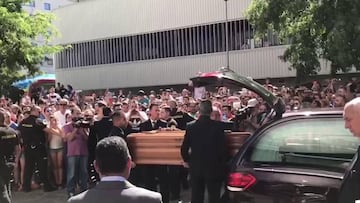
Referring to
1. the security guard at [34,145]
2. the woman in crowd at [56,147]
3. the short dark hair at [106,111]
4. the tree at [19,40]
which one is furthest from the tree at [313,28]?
the security guard at [34,145]

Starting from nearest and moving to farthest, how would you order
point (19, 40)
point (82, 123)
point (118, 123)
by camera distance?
1. point (118, 123)
2. point (82, 123)
3. point (19, 40)

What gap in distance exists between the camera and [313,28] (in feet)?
59.4

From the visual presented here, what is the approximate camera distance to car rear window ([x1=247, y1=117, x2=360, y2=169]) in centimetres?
481

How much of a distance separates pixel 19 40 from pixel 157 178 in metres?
13.0

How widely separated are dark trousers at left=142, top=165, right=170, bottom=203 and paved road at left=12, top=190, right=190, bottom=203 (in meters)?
0.56

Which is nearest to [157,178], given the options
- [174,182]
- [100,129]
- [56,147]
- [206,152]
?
[174,182]

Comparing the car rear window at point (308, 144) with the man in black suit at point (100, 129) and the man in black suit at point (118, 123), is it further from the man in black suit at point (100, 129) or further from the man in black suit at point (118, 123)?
the man in black suit at point (100, 129)

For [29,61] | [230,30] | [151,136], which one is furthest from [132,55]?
[151,136]

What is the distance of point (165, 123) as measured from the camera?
358 inches

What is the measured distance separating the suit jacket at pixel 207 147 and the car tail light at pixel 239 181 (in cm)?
140

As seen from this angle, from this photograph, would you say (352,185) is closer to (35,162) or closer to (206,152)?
(206,152)

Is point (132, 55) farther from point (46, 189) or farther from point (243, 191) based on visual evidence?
point (243, 191)

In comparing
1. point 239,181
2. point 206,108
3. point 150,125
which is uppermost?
point 206,108

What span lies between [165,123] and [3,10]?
12.6 m
